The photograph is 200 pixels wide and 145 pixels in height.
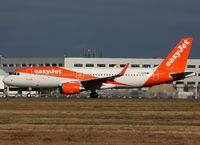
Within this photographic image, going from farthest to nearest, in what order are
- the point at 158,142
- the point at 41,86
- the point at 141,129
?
the point at 41,86 → the point at 141,129 → the point at 158,142

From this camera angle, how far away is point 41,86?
49312 mm

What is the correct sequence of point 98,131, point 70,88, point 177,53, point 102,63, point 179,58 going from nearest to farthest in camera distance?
point 98,131 < point 70,88 < point 179,58 < point 177,53 < point 102,63

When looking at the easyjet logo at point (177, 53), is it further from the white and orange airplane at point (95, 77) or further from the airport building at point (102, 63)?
the airport building at point (102, 63)

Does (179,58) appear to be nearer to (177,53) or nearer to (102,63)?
(177,53)

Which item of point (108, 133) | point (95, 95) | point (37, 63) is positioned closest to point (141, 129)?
point (108, 133)

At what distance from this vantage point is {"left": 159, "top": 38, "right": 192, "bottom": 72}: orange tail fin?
5197cm

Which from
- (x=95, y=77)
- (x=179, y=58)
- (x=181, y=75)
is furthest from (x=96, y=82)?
(x=179, y=58)

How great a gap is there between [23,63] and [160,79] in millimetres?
63667

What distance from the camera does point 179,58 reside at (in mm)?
52406

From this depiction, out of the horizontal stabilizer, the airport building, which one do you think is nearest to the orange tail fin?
the horizontal stabilizer

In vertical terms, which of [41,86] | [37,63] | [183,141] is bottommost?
[183,141]

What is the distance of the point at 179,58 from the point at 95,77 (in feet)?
36.0

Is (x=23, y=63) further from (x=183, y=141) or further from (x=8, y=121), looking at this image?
(x=183, y=141)

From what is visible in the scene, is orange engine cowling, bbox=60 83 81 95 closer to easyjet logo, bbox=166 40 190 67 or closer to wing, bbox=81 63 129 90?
wing, bbox=81 63 129 90
